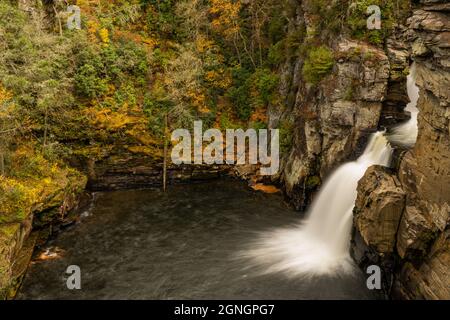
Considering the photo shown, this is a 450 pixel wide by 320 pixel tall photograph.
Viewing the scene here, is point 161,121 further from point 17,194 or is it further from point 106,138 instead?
point 17,194

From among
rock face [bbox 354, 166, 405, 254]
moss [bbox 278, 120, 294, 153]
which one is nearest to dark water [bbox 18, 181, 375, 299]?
rock face [bbox 354, 166, 405, 254]

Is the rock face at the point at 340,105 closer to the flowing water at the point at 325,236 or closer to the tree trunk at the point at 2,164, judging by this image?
the flowing water at the point at 325,236

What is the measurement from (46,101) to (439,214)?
788 inches

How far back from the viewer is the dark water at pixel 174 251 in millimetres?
17234

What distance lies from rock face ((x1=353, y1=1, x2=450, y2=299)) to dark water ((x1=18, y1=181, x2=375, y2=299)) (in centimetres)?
257

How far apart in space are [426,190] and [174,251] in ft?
39.4

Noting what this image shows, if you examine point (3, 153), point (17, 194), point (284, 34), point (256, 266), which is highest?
point (284, 34)

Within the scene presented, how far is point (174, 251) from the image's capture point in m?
20.5

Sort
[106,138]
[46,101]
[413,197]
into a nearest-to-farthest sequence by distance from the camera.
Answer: [413,197] < [46,101] < [106,138]

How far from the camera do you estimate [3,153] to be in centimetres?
2070

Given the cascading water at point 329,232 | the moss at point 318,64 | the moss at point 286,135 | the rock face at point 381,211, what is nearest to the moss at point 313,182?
the cascading water at point 329,232

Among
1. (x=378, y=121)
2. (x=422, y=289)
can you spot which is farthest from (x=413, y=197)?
(x=378, y=121)

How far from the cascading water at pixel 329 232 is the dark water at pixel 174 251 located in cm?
85

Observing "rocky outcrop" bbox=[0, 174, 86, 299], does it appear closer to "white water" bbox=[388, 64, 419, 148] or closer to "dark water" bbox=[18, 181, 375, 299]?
"dark water" bbox=[18, 181, 375, 299]
